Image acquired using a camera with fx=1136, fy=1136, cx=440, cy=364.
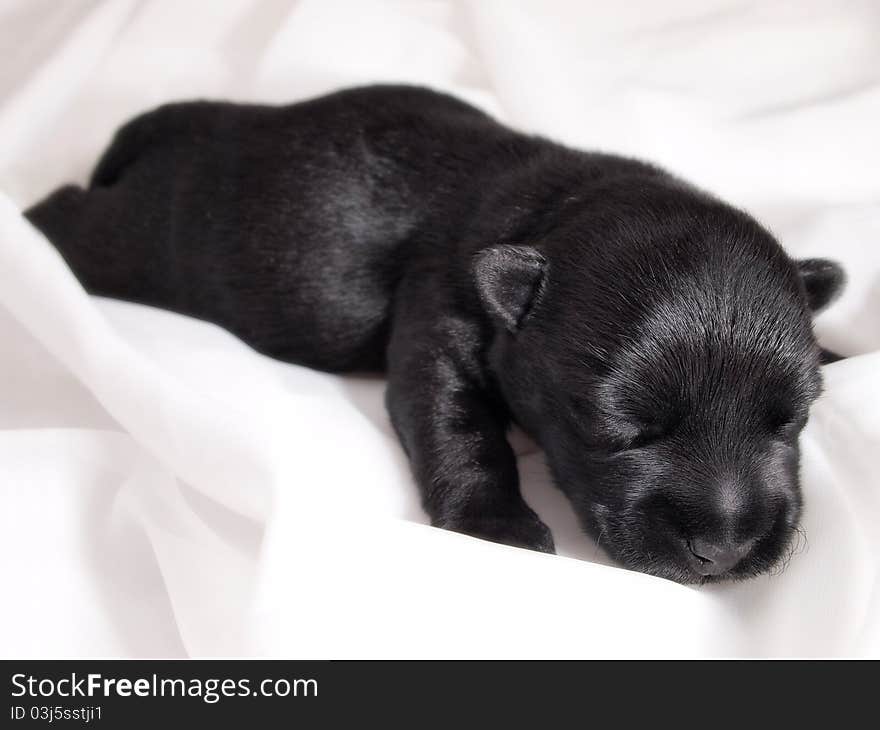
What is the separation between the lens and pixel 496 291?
85.3 inches

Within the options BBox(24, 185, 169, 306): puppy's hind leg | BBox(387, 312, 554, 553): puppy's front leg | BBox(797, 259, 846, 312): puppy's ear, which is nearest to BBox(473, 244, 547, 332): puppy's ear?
BBox(387, 312, 554, 553): puppy's front leg

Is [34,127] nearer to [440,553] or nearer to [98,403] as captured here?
[98,403]

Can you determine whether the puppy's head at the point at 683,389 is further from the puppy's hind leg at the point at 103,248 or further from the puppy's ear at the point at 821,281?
the puppy's hind leg at the point at 103,248

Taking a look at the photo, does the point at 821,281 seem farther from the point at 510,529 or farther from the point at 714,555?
the point at 510,529

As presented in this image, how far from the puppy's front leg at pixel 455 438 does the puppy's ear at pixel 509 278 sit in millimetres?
224

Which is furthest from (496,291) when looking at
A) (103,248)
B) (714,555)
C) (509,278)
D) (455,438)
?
(103,248)

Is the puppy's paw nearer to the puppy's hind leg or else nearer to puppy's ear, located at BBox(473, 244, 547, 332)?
puppy's ear, located at BBox(473, 244, 547, 332)

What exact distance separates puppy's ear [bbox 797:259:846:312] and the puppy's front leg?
68cm

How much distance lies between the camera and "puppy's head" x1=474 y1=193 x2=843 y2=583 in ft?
6.23

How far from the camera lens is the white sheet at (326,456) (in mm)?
1841

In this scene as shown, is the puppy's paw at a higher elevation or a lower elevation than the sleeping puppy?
lower

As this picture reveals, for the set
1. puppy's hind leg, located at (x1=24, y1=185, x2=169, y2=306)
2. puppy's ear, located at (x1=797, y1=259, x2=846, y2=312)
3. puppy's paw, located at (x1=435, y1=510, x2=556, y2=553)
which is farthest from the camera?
puppy's hind leg, located at (x1=24, y1=185, x2=169, y2=306)

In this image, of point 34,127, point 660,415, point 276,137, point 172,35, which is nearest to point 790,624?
point 660,415

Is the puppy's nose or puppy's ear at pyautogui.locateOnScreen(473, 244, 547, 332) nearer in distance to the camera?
Answer: the puppy's nose
